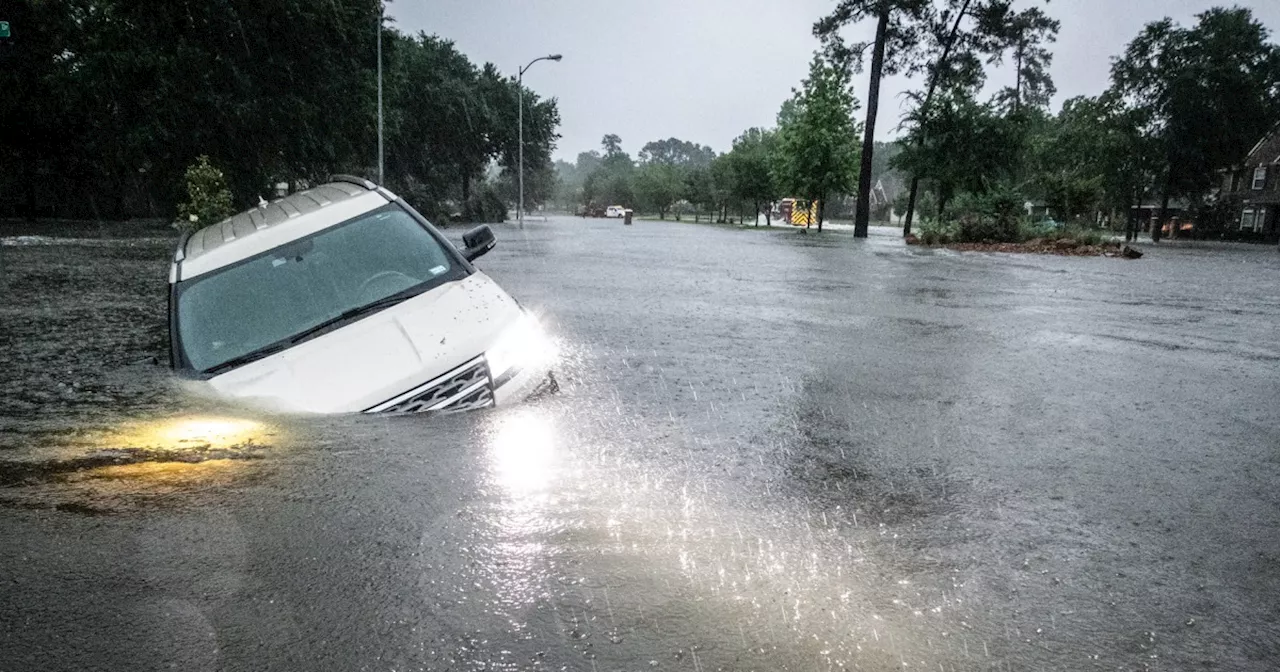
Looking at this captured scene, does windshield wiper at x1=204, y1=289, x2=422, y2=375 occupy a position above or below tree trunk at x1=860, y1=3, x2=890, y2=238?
below

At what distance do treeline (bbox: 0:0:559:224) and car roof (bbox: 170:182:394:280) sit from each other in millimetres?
30002

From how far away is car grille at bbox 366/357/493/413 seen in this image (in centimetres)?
452

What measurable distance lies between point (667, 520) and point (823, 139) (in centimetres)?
4678

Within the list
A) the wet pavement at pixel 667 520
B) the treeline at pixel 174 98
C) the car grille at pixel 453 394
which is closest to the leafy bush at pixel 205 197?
the treeline at pixel 174 98

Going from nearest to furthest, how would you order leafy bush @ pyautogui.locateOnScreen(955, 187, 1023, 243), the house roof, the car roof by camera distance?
the car roof → leafy bush @ pyautogui.locateOnScreen(955, 187, 1023, 243) → the house roof

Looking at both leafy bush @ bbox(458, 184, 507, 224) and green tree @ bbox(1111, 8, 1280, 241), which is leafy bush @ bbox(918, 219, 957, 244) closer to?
green tree @ bbox(1111, 8, 1280, 241)

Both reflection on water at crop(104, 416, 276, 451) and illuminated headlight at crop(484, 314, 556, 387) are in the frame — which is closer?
reflection on water at crop(104, 416, 276, 451)

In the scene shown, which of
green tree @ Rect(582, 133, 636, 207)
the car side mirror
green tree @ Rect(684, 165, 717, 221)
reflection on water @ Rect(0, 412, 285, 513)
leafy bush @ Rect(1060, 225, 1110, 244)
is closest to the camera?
reflection on water @ Rect(0, 412, 285, 513)

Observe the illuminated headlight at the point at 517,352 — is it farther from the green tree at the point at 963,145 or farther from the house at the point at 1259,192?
the house at the point at 1259,192

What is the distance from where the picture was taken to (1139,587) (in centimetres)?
293

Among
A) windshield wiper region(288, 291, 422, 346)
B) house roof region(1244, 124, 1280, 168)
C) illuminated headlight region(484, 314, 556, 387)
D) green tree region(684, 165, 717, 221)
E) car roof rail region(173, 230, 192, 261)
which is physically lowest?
illuminated headlight region(484, 314, 556, 387)

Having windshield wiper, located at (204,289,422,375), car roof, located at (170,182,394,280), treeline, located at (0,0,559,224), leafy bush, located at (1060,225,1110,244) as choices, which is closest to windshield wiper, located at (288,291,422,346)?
windshield wiper, located at (204,289,422,375)

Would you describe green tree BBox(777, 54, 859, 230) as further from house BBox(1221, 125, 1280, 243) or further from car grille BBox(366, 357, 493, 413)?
car grille BBox(366, 357, 493, 413)

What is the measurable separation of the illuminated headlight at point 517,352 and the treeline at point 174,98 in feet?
106
